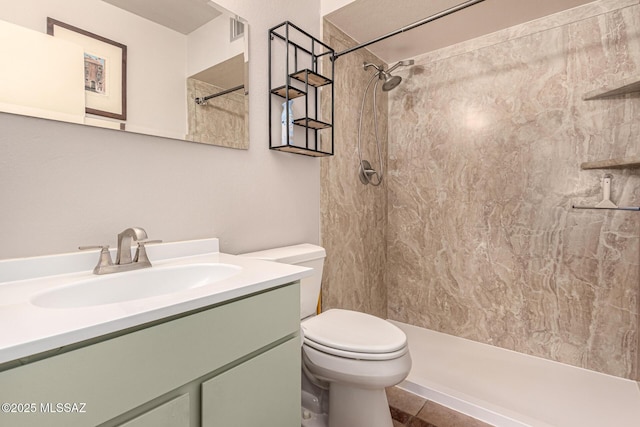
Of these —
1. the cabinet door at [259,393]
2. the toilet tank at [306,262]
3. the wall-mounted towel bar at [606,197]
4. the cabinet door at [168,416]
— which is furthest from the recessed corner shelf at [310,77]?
the wall-mounted towel bar at [606,197]

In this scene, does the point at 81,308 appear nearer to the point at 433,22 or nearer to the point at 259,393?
the point at 259,393

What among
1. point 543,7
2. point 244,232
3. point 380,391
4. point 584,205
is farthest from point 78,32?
point 584,205

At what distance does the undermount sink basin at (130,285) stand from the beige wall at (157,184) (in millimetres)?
188

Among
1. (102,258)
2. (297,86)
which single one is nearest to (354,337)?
(102,258)

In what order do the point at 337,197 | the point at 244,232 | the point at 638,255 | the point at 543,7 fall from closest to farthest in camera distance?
the point at 244,232 < the point at 638,255 < the point at 543,7 < the point at 337,197

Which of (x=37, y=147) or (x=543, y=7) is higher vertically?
(x=543, y=7)

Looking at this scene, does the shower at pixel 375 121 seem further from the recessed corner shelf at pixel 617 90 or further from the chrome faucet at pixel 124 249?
the chrome faucet at pixel 124 249

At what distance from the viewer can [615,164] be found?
160 cm

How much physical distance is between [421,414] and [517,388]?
0.59m

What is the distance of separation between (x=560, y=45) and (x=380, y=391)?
2.19 m

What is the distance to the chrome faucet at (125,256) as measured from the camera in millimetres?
902

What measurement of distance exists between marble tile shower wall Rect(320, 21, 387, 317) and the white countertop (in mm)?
913

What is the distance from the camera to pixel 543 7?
1836mm

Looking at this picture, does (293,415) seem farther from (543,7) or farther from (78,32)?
(543,7)
